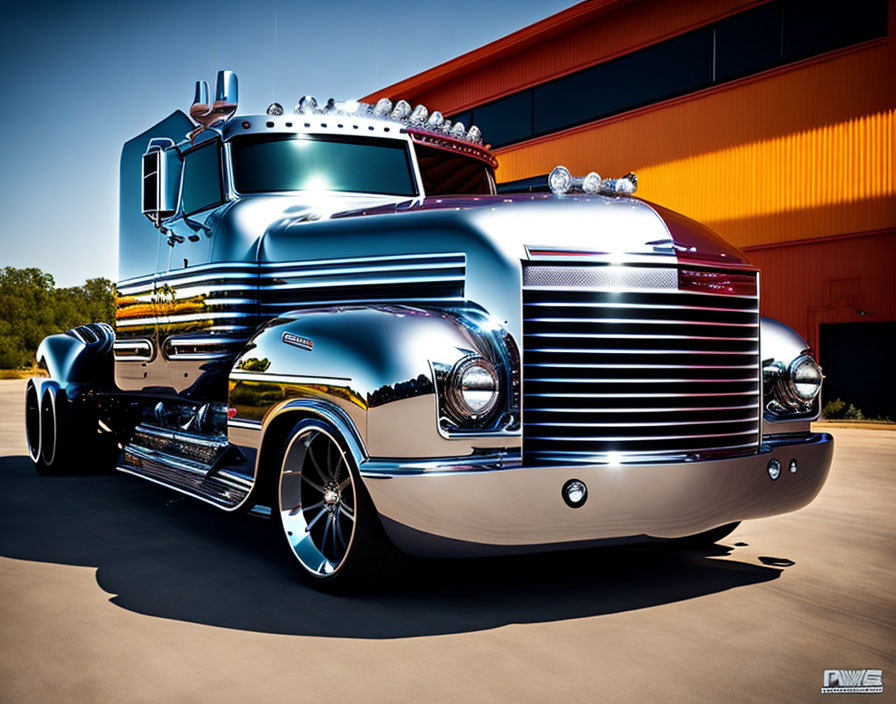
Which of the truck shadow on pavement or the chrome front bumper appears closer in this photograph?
the chrome front bumper

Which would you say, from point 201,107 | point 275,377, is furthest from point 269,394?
point 201,107

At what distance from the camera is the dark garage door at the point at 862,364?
15.0 meters

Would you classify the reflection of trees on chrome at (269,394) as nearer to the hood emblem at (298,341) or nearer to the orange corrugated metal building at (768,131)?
the hood emblem at (298,341)

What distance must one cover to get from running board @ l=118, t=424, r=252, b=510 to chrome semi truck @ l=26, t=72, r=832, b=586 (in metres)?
0.03

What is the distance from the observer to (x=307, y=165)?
235 inches

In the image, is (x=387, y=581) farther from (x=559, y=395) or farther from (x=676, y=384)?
(x=676, y=384)

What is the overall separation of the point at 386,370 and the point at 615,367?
39.5 inches

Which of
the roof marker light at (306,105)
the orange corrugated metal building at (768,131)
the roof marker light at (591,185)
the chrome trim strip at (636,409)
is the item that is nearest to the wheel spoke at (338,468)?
the chrome trim strip at (636,409)

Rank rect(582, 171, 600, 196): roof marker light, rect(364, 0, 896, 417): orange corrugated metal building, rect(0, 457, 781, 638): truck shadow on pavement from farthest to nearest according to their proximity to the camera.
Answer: rect(364, 0, 896, 417): orange corrugated metal building, rect(582, 171, 600, 196): roof marker light, rect(0, 457, 781, 638): truck shadow on pavement

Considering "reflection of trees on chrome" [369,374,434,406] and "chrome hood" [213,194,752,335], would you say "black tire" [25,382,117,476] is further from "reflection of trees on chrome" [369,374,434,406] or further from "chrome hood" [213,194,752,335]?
"reflection of trees on chrome" [369,374,434,406]

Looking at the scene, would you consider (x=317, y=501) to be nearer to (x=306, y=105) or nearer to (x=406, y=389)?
(x=406, y=389)

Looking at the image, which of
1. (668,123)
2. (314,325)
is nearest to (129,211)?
(314,325)

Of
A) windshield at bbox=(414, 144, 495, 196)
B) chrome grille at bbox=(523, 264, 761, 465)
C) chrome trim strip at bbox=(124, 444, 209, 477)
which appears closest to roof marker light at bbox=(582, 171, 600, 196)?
chrome grille at bbox=(523, 264, 761, 465)

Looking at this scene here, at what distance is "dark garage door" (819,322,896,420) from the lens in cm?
1500
